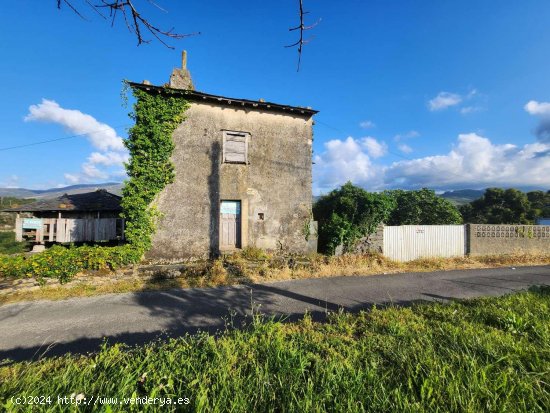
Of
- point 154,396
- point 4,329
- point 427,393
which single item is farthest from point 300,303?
point 4,329

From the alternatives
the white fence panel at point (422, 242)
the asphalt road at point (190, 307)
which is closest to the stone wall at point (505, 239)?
the white fence panel at point (422, 242)

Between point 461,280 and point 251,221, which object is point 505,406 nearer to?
point 461,280

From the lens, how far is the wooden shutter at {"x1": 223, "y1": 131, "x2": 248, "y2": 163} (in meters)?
10.1

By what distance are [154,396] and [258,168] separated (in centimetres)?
902

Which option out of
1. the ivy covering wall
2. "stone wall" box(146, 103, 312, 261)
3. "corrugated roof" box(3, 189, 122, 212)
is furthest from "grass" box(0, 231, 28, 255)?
"stone wall" box(146, 103, 312, 261)

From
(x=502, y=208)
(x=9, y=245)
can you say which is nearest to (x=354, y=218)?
(x=9, y=245)

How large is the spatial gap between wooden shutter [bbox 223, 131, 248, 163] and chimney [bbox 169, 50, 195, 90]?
255 centimetres

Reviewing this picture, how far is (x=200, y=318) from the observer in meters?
4.91

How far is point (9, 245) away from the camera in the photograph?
17641 mm

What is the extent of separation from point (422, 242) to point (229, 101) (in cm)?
1115

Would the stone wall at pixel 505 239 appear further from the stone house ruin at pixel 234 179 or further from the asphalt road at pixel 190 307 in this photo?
the stone house ruin at pixel 234 179

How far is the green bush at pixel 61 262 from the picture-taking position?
20.8ft

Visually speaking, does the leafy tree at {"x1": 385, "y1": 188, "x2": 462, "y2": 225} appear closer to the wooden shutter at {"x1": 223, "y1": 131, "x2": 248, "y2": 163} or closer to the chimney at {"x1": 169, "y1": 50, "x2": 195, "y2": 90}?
the wooden shutter at {"x1": 223, "y1": 131, "x2": 248, "y2": 163}

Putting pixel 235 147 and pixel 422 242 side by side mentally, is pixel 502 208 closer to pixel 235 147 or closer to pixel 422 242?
pixel 422 242
